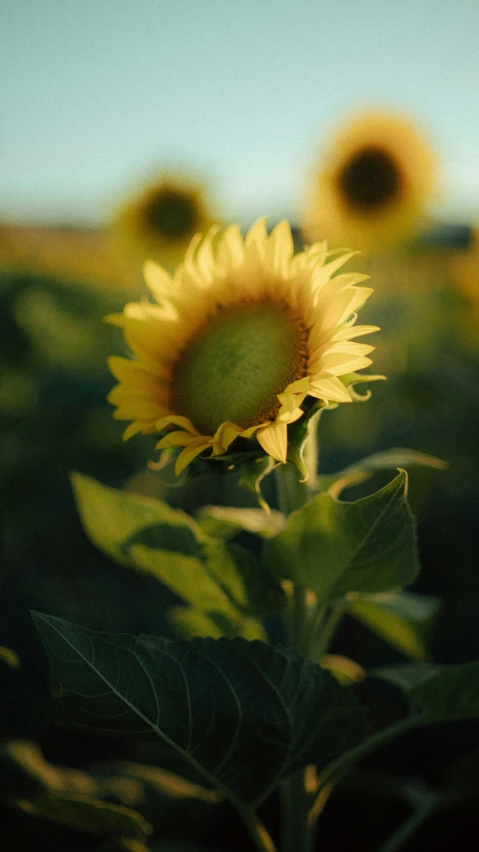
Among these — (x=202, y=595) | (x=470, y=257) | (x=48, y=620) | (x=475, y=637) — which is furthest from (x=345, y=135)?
(x=48, y=620)

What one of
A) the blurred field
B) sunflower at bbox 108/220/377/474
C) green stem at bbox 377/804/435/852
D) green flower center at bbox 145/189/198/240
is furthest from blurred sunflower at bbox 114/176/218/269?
green stem at bbox 377/804/435/852

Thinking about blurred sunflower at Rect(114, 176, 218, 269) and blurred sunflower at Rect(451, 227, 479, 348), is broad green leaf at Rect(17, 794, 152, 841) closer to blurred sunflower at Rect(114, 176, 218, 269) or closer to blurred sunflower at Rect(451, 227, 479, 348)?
blurred sunflower at Rect(451, 227, 479, 348)

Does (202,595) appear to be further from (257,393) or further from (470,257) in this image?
(470,257)

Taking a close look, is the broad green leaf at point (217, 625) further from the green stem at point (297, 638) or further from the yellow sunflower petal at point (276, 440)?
the yellow sunflower petal at point (276, 440)

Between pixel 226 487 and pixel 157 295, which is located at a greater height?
pixel 157 295

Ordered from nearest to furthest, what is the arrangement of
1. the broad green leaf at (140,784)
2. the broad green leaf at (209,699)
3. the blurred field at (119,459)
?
the broad green leaf at (209,699), the broad green leaf at (140,784), the blurred field at (119,459)

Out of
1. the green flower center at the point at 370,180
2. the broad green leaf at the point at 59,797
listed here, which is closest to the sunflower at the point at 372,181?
the green flower center at the point at 370,180
